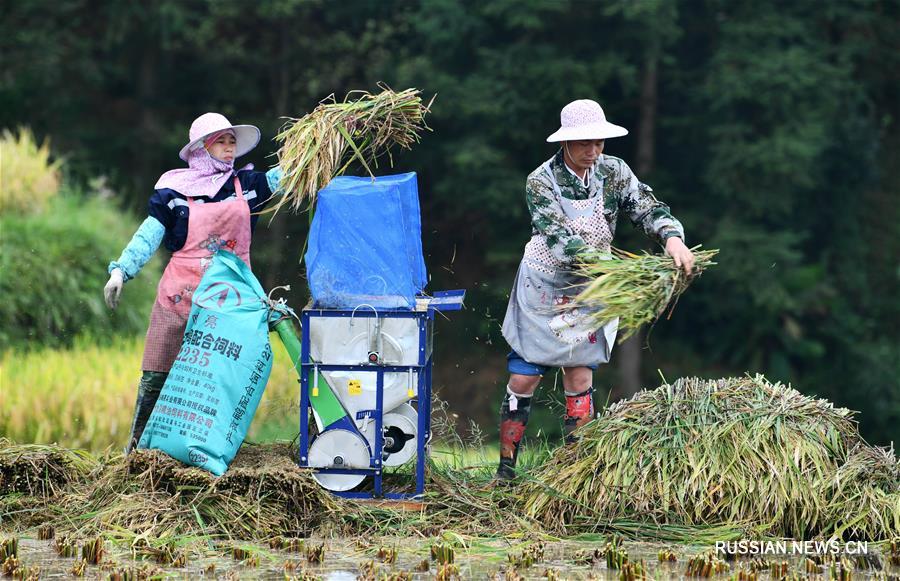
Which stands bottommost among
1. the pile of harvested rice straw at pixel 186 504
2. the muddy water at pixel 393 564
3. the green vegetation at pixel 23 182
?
the muddy water at pixel 393 564

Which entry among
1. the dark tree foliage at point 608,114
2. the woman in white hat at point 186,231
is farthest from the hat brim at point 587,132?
the dark tree foliage at point 608,114

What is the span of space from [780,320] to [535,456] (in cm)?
1365

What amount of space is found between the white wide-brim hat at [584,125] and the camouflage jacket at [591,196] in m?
0.17

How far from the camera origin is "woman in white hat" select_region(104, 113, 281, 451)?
5.37 meters

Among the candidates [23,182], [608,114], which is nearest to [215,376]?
[23,182]

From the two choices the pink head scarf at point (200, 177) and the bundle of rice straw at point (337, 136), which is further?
the pink head scarf at point (200, 177)

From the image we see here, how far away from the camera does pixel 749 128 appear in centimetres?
1816

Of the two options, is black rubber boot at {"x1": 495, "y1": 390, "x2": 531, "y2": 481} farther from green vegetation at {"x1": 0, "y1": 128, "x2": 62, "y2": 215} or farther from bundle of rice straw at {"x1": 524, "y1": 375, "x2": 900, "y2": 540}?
green vegetation at {"x1": 0, "y1": 128, "x2": 62, "y2": 215}

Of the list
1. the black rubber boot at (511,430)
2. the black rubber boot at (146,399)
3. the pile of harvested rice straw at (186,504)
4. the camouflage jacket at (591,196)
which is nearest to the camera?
the pile of harvested rice straw at (186,504)

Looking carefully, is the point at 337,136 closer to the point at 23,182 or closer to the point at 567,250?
the point at 567,250

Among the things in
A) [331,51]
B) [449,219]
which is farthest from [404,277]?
[331,51]

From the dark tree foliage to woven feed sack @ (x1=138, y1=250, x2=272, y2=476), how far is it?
1192 centimetres

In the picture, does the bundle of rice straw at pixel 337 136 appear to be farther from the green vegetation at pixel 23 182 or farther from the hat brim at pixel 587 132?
the green vegetation at pixel 23 182

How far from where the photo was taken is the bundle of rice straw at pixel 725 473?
4.93 metres
